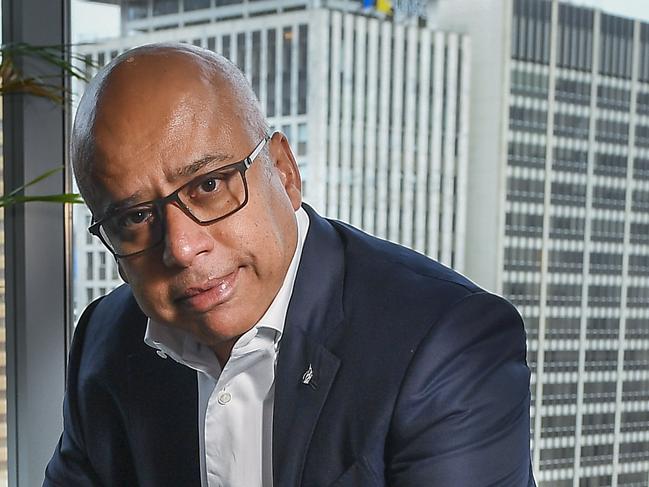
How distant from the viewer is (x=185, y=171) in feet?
3.53

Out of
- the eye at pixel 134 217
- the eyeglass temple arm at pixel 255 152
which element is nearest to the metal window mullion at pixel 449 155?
the eyeglass temple arm at pixel 255 152

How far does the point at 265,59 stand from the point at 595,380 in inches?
50.2

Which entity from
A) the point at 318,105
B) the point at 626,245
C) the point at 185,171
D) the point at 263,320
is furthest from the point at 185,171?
the point at 626,245

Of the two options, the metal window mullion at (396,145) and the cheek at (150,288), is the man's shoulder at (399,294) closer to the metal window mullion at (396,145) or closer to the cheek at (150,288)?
the cheek at (150,288)

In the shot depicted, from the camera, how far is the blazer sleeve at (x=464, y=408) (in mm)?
1135

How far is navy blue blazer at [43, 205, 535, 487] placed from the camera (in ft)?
3.77

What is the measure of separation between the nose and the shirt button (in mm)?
268

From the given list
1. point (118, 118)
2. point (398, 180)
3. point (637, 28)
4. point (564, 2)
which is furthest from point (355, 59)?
point (118, 118)

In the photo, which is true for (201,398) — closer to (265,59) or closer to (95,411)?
(95,411)

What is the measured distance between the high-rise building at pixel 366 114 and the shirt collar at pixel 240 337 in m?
1.32

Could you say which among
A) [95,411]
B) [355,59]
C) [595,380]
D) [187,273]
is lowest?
[595,380]

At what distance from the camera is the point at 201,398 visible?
1.38m

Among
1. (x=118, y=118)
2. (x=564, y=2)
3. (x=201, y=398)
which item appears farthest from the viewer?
(x=564, y=2)

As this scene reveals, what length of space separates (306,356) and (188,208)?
0.91ft
